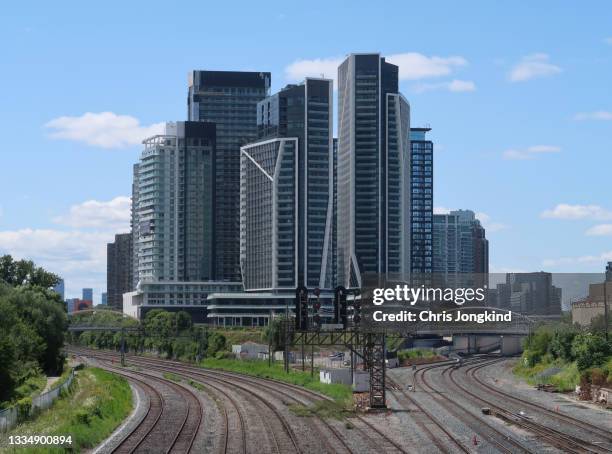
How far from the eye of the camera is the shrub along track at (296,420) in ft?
→ 152

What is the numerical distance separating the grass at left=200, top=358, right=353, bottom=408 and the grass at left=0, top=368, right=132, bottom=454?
1570 centimetres

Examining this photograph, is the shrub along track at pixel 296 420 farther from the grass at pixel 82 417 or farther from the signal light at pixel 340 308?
the grass at pixel 82 417

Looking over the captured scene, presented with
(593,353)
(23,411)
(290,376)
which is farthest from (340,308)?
(290,376)

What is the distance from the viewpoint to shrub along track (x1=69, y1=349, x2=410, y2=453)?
46353mm

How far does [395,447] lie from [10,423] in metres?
18.0

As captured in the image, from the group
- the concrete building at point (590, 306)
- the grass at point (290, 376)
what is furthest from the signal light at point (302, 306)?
the concrete building at point (590, 306)

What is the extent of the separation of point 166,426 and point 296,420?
785cm

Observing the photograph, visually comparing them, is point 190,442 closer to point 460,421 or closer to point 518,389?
point 460,421

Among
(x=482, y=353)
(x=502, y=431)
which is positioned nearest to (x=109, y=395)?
(x=502, y=431)

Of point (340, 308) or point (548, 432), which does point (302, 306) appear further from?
point (548, 432)

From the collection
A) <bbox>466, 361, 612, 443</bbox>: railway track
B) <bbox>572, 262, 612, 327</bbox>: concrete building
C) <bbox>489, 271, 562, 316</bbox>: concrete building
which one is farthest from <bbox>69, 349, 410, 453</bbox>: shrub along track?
<bbox>572, 262, 612, 327</bbox>: concrete building

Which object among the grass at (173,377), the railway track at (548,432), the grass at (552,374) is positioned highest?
the railway track at (548,432)

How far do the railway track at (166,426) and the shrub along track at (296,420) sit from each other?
2869mm

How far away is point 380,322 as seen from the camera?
2731 inches
